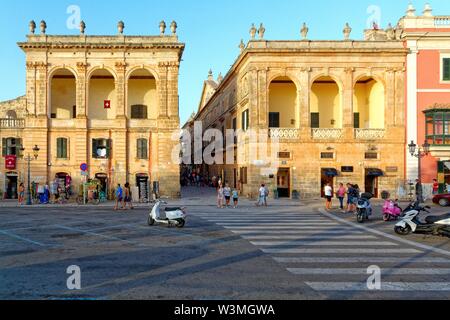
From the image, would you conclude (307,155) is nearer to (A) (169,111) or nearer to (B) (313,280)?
(A) (169,111)

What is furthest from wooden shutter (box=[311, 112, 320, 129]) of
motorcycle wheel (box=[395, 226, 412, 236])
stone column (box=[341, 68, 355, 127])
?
motorcycle wheel (box=[395, 226, 412, 236])

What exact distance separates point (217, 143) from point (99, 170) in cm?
2358

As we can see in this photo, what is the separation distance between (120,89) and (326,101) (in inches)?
725

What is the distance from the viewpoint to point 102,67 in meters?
34.0

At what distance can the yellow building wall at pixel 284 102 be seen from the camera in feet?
120

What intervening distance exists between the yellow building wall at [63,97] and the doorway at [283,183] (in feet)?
63.0

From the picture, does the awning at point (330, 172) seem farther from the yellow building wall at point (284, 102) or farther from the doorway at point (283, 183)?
the yellow building wall at point (284, 102)

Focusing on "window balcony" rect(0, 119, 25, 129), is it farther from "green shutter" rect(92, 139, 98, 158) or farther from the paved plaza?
the paved plaza

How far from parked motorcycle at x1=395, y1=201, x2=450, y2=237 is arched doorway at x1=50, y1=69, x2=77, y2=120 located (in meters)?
29.6

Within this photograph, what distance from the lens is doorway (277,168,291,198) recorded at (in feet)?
113

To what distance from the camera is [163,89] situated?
33.9m

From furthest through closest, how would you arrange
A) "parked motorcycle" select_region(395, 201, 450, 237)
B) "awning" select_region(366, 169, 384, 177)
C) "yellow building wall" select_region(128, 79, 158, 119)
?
1. "yellow building wall" select_region(128, 79, 158, 119)
2. "awning" select_region(366, 169, 384, 177)
3. "parked motorcycle" select_region(395, 201, 450, 237)

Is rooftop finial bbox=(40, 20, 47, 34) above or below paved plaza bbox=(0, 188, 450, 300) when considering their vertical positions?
above
